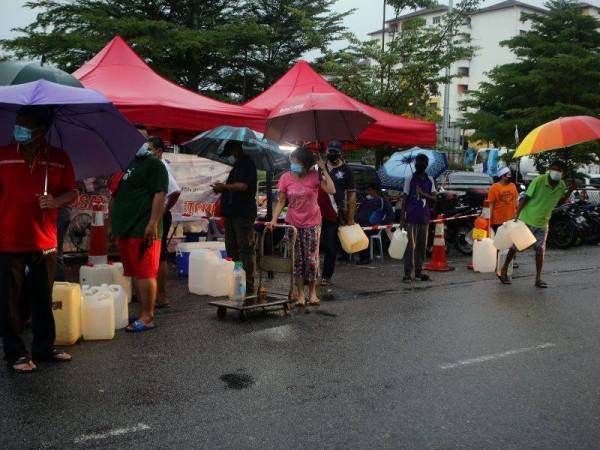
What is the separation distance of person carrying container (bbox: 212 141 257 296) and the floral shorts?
0.71 metres

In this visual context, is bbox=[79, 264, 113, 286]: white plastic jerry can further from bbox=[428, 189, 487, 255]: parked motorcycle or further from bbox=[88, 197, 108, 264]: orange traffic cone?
bbox=[428, 189, 487, 255]: parked motorcycle

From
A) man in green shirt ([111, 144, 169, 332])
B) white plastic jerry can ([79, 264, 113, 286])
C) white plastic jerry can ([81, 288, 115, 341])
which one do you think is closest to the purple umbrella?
man in green shirt ([111, 144, 169, 332])

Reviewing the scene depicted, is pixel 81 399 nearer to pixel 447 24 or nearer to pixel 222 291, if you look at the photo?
pixel 222 291

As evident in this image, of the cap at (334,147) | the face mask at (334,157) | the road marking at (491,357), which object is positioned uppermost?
the cap at (334,147)

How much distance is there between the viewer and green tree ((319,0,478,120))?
1948cm

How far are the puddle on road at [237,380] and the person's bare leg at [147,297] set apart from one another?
1.62 meters

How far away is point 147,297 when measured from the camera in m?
6.68

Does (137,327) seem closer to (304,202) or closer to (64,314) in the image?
(64,314)

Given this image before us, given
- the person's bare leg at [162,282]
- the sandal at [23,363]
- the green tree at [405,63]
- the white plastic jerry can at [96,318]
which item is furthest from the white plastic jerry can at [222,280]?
the green tree at [405,63]

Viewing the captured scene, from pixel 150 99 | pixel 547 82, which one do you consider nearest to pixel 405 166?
pixel 150 99

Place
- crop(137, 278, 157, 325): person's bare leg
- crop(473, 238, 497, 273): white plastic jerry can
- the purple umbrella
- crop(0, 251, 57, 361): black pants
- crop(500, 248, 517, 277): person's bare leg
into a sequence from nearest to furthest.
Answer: crop(0, 251, 57, 361): black pants → the purple umbrella → crop(137, 278, 157, 325): person's bare leg → crop(500, 248, 517, 277): person's bare leg → crop(473, 238, 497, 273): white plastic jerry can

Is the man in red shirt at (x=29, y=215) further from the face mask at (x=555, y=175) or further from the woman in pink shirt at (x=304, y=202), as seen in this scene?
the face mask at (x=555, y=175)

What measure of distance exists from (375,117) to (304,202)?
18.1 ft

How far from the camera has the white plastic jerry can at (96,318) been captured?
20.7 ft
